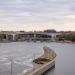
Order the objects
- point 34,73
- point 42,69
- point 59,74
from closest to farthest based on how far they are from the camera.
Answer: point 34,73, point 42,69, point 59,74

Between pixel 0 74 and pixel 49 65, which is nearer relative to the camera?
pixel 0 74

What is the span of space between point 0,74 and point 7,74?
113 centimetres

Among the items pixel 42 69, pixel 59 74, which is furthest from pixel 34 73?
pixel 59 74

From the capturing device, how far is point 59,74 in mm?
57438

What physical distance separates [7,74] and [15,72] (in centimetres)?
261

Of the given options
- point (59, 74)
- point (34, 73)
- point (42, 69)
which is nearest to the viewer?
point (34, 73)

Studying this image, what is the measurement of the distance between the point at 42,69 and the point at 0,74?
656 centimetres

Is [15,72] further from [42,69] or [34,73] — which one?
[34,73]

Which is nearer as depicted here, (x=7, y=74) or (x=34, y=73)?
(x=34, y=73)

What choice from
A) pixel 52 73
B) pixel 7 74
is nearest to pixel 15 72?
pixel 7 74

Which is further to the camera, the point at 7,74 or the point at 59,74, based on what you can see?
the point at 59,74

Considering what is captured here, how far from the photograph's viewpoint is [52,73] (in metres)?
58.6

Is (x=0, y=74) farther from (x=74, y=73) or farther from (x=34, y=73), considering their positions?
(x=74, y=73)

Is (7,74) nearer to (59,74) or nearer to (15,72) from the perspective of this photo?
(15,72)
